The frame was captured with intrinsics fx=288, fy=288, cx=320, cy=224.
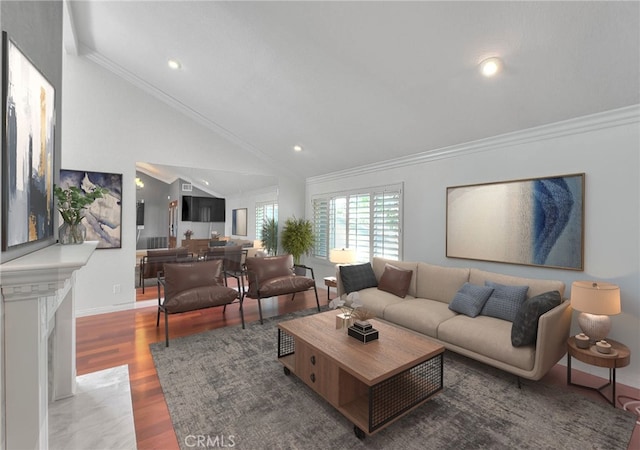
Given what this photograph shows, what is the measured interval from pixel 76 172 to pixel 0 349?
3854 mm

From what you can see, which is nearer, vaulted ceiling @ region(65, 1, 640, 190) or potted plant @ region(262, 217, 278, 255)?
vaulted ceiling @ region(65, 1, 640, 190)

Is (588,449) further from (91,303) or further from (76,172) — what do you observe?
(76,172)

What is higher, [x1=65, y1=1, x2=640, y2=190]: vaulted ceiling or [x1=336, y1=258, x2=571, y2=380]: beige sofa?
[x1=65, y1=1, x2=640, y2=190]: vaulted ceiling

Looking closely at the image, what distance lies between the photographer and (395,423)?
207cm

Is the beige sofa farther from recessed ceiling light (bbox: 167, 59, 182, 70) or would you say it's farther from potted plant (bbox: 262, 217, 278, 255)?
recessed ceiling light (bbox: 167, 59, 182, 70)

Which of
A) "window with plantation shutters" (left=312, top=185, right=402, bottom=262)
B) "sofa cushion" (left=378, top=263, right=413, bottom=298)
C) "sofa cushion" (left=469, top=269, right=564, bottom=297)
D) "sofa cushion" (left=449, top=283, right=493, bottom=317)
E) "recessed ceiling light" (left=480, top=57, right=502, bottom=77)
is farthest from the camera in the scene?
"window with plantation shutters" (left=312, top=185, right=402, bottom=262)

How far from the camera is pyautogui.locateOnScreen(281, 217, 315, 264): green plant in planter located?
6145mm

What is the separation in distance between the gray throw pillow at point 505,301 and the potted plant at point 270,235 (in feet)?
13.7

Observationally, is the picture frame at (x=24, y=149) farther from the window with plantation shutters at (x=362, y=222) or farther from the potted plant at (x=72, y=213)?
the window with plantation shutters at (x=362, y=222)

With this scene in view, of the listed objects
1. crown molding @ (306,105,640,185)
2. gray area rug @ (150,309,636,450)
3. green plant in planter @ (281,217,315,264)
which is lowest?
gray area rug @ (150,309,636,450)

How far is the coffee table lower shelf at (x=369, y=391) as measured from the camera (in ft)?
6.39

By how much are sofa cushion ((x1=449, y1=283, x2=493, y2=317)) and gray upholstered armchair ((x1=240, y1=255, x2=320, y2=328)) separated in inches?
79.6

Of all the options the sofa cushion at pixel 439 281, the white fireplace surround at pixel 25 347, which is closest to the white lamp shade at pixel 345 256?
the sofa cushion at pixel 439 281

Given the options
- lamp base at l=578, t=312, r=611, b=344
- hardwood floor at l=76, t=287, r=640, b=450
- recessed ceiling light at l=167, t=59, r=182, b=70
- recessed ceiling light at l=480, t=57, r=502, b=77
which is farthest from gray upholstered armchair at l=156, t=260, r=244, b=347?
recessed ceiling light at l=480, t=57, r=502, b=77
